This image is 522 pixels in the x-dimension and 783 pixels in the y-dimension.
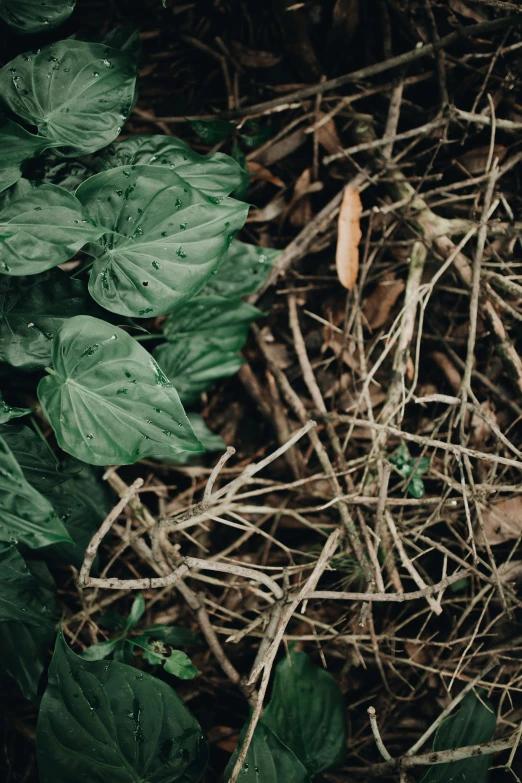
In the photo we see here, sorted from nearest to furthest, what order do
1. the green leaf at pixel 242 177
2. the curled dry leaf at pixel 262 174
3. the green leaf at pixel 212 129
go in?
the green leaf at pixel 242 177, the green leaf at pixel 212 129, the curled dry leaf at pixel 262 174

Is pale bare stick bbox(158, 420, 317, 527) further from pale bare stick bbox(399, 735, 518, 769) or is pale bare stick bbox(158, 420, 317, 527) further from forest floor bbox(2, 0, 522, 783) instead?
pale bare stick bbox(399, 735, 518, 769)

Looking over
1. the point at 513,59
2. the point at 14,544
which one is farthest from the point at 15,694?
the point at 513,59

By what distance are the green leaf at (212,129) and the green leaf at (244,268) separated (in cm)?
27

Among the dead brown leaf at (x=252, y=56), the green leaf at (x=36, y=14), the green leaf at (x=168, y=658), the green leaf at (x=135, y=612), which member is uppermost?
the green leaf at (x=36, y=14)

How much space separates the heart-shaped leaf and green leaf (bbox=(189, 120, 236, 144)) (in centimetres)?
52

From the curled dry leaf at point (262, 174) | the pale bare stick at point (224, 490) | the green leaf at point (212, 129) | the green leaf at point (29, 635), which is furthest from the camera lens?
the curled dry leaf at point (262, 174)

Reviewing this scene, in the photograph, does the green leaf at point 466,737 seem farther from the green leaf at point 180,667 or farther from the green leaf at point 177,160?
the green leaf at point 177,160

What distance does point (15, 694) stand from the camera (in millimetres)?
1254

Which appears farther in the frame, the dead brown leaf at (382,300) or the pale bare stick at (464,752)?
the dead brown leaf at (382,300)

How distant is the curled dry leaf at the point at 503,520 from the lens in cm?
124

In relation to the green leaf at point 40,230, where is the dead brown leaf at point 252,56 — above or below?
above

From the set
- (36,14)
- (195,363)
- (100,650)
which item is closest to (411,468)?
(195,363)

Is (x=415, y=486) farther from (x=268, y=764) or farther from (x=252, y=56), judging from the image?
(x=252, y=56)

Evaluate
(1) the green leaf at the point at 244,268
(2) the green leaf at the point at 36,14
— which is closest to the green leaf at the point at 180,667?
(1) the green leaf at the point at 244,268
